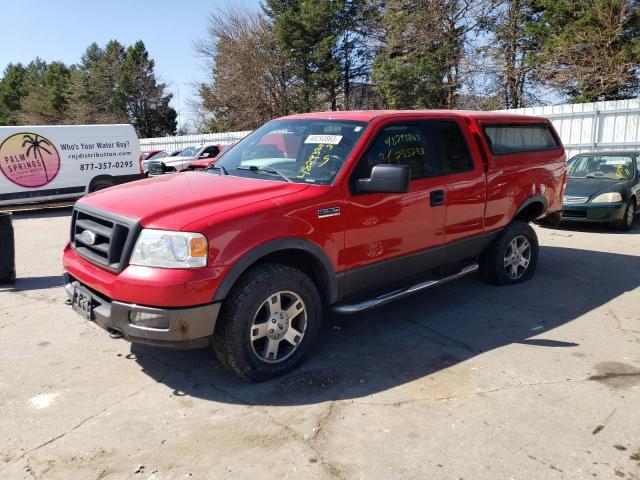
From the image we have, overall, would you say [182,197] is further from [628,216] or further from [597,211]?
[628,216]

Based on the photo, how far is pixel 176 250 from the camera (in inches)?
126

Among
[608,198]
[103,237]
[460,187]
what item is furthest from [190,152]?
[103,237]

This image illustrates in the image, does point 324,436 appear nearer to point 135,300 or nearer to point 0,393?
point 135,300

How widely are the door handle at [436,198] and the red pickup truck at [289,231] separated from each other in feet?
0.04

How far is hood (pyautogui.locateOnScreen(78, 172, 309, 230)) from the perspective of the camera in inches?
132

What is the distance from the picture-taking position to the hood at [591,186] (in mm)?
9273

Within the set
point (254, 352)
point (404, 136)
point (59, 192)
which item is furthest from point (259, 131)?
point (59, 192)

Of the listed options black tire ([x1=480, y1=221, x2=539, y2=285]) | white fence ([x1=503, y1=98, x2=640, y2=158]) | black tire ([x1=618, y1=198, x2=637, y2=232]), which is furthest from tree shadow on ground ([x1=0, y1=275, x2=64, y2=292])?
white fence ([x1=503, y1=98, x2=640, y2=158])

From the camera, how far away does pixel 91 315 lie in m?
3.52

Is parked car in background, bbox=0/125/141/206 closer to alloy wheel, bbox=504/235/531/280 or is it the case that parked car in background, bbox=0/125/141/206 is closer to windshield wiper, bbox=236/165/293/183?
windshield wiper, bbox=236/165/293/183

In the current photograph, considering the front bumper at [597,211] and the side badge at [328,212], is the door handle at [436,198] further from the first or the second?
the front bumper at [597,211]

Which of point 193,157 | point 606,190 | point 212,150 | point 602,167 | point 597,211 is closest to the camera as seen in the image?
point 597,211

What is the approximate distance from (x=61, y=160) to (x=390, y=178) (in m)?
11.6

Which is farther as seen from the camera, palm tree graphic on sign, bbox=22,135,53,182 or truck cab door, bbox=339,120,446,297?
palm tree graphic on sign, bbox=22,135,53,182
